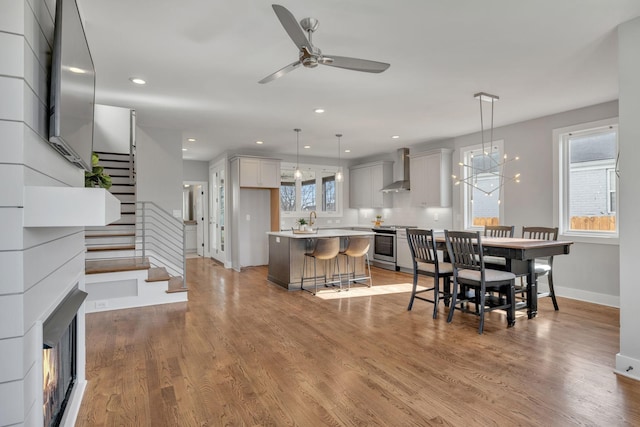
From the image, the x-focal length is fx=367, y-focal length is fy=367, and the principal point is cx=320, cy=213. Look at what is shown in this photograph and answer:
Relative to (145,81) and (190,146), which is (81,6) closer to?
(145,81)

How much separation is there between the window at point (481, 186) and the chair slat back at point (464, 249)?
7.93ft

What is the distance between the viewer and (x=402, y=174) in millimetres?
7781

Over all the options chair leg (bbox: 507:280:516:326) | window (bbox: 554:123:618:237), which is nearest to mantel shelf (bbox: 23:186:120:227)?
chair leg (bbox: 507:280:516:326)

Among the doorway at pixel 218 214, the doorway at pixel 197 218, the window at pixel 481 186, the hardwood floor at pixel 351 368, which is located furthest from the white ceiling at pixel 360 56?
the doorway at pixel 197 218

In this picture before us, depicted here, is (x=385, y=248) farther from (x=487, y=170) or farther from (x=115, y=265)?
(x=115, y=265)

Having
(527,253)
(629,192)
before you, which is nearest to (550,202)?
(527,253)

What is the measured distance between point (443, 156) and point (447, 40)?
4.03m

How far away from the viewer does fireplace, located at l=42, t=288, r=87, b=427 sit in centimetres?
143

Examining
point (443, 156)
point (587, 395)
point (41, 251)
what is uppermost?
point (443, 156)

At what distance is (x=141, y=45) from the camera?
300 cm

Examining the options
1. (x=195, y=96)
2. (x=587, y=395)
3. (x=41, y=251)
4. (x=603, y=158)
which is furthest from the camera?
(x=603, y=158)

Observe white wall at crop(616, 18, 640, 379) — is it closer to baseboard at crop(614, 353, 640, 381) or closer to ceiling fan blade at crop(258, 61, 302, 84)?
baseboard at crop(614, 353, 640, 381)

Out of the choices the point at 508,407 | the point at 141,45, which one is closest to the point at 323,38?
the point at 141,45

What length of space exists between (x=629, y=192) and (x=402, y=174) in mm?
5194
